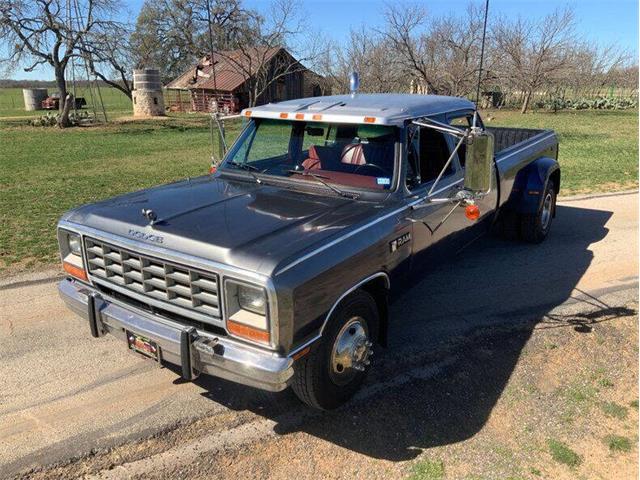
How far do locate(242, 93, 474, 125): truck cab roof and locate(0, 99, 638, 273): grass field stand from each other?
1988 millimetres

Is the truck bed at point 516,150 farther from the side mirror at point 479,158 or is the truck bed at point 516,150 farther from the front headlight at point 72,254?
the front headlight at point 72,254

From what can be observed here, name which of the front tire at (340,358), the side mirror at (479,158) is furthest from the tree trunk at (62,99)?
the side mirror at (479,158)

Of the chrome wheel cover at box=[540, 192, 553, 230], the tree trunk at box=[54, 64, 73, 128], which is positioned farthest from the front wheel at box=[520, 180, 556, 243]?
the tree trunk at box=[54, 64, 73, 128]

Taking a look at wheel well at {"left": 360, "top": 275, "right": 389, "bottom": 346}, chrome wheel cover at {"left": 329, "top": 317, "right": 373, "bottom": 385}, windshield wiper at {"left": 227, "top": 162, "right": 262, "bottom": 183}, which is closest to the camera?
chrome wheel cover at {"left": 329, "top": 317, "right": 373, "bottom": 385}

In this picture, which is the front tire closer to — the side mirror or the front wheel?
the side mirror

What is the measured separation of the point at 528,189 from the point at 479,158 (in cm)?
316

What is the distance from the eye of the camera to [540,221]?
658cm

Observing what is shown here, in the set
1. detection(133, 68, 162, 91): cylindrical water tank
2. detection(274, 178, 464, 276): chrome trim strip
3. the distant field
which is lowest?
the distant field

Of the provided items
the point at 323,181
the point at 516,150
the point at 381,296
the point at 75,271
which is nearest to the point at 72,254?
the point at 75,271

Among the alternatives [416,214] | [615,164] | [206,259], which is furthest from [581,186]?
[206,259]

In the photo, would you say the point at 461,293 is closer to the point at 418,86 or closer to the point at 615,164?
→ the point at 615,164

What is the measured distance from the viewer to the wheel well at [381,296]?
3.49 m

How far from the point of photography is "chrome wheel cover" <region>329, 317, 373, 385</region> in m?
3.22

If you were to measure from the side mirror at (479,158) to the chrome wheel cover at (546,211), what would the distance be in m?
3.62
